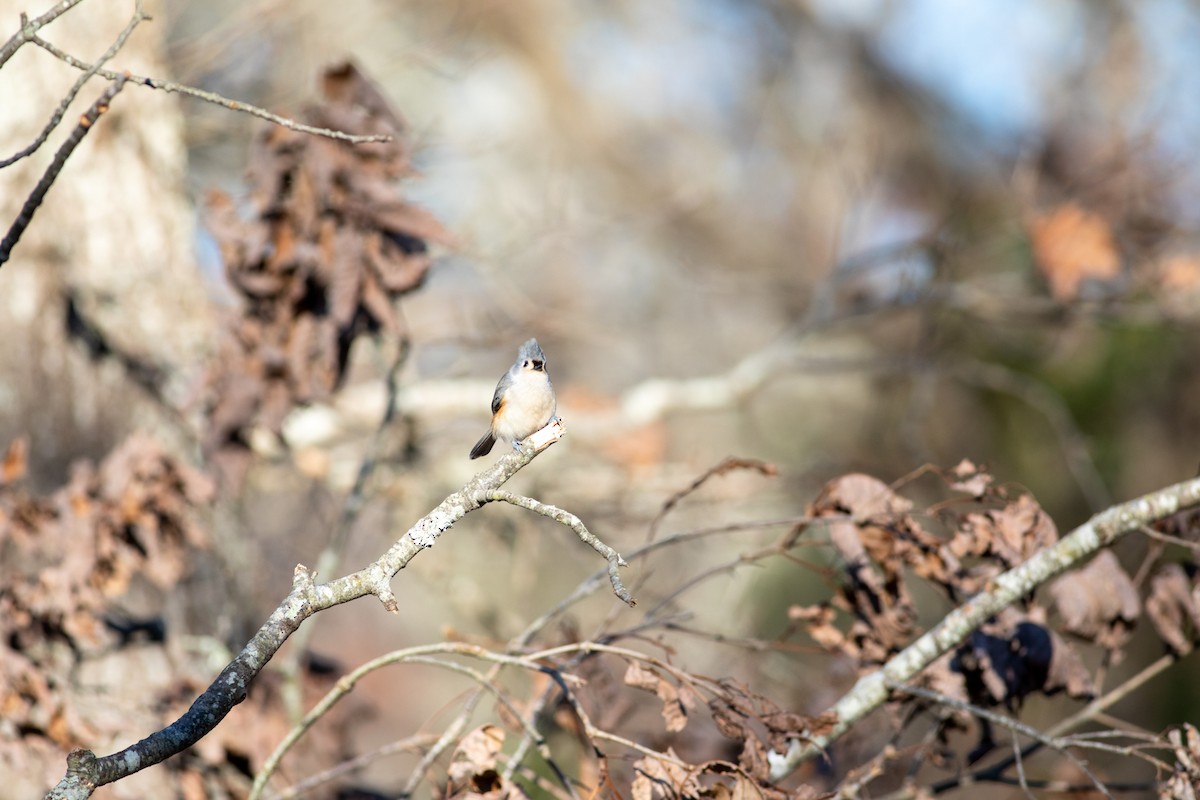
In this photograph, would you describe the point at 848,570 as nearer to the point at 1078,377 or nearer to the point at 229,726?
the point at 229,726

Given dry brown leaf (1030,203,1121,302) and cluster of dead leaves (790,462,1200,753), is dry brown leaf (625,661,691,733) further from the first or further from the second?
dry brown leaf (1030,203,1121,302)

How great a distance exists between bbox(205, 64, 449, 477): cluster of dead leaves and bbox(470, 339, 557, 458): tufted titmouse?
913 millimetres

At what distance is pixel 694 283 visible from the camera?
26.0ft

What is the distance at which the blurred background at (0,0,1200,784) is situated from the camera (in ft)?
14.2

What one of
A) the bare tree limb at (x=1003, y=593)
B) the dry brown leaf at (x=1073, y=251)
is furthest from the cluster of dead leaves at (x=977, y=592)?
the dry brown leaf at (x=1073, y=251)

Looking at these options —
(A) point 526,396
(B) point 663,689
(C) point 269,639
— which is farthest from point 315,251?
(B) point 663,689

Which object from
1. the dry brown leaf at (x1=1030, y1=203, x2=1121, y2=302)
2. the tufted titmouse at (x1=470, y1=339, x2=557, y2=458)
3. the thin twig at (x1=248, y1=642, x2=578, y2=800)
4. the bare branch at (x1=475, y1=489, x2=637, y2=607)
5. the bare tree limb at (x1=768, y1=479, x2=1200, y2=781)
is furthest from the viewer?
the dry brown leaf at (x1=1030, y1=203, x2=1121, y2=302)

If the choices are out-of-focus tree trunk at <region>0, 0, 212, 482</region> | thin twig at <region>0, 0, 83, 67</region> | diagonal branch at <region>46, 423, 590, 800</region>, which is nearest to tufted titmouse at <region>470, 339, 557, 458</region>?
diagonal branch at <region>46, 423, 590, 800</region>

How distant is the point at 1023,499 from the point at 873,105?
8719mm

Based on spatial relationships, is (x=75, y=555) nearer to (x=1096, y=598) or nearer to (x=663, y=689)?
(x=663, y=689)

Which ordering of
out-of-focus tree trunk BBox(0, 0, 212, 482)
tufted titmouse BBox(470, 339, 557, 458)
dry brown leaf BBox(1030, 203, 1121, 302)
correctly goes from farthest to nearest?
dry brown leaf BBox(1030, 203, 1121, 302), out-of-focus tree trunk BBox(0, 0, 212, 482), tufted titmouse BBox(470, 339, 557, 458)

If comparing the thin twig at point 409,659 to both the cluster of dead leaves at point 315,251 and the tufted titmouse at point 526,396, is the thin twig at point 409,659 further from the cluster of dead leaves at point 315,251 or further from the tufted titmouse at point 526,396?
the cluster of dead leaves at point 315,251

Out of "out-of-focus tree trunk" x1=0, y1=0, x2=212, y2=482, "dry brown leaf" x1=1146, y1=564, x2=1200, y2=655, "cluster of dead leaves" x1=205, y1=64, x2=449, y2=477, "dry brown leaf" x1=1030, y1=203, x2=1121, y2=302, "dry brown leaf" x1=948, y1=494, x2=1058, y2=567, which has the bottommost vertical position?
"dry brown leaf" x1=1146, y1=564, x2=1200, y2=655

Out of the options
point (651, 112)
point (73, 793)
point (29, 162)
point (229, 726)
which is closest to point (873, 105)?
point (651, 112)
